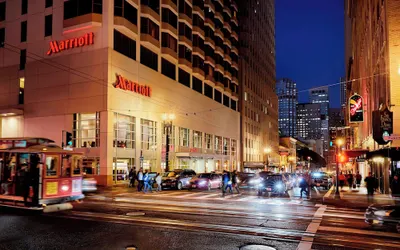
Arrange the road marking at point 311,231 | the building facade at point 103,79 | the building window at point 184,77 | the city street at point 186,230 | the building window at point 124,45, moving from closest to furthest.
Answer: the road marking at point 311,231 < the city street at point 186,230 < the building facade at point 103,79 < the building window at point 124,45 < the building window at point 184,77

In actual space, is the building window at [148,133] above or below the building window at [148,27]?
below

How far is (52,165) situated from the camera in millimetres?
15375

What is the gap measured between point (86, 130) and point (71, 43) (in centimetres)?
945

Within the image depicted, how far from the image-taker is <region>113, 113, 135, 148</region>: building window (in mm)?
39938

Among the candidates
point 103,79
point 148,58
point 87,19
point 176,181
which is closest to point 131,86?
point 103,79

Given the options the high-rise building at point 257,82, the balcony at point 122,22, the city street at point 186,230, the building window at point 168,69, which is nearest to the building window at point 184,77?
the building window at point 168,69

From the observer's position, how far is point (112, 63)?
39375mm

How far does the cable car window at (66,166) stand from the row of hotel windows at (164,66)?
86.1 feet

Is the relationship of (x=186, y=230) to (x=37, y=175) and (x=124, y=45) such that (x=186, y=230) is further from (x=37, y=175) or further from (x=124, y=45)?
(x=124, y=45)

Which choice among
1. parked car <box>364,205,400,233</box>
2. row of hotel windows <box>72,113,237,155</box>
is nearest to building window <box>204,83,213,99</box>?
row of hotel windows <box>72,113,237,155</box>

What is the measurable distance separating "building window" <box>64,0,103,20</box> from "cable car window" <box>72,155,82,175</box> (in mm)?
26871

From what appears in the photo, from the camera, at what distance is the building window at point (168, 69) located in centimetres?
5025

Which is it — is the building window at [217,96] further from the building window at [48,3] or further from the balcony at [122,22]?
the building window at [48,3]

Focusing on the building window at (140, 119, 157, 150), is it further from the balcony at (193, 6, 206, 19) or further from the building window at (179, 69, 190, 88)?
the balcony at (193, 6, 206, 19)
